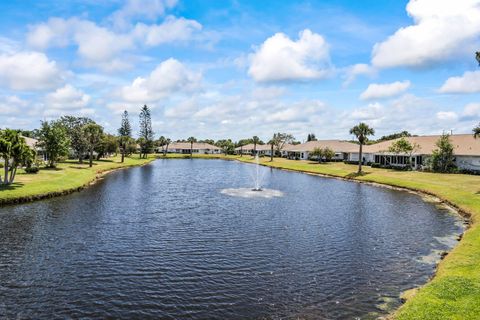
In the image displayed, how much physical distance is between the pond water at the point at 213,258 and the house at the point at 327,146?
3257 inches

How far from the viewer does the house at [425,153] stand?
8106 centimetres

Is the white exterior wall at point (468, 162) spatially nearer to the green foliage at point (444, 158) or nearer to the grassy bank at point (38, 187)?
the green foliage at point (444, 158)

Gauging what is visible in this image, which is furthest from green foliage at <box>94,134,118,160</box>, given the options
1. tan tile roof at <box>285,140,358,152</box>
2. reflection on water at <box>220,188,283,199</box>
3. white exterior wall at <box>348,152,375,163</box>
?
white exterior wall at <box>348,152,375,163</box>

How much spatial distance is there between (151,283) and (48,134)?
74.1 metres

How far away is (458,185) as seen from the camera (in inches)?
2462

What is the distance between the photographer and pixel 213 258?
26.9 metres

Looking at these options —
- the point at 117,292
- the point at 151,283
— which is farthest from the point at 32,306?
the point at 151,283

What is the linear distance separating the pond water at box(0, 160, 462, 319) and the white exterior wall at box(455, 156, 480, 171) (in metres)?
39.5

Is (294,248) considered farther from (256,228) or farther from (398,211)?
(398,211)

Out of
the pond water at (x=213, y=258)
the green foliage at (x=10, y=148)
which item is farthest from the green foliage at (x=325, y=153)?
the green foliage at (x=10, y=148)

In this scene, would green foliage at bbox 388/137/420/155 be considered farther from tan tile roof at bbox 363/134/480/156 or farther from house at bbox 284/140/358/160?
house at bbox 284/140/358/160

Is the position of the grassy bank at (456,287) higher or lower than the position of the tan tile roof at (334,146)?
lower

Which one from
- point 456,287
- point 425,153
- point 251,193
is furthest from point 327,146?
point 456,287

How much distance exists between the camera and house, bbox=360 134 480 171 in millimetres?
81062
